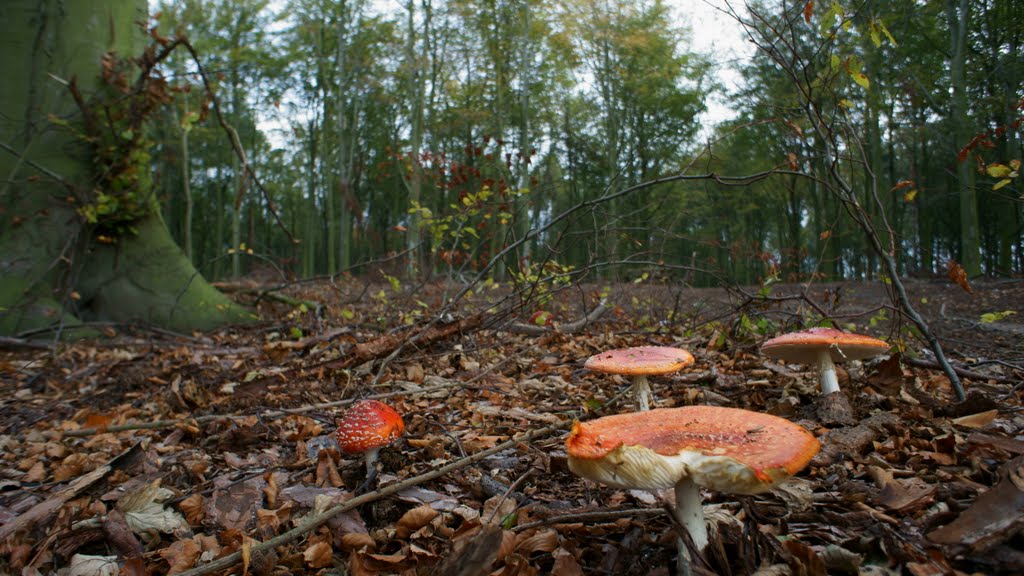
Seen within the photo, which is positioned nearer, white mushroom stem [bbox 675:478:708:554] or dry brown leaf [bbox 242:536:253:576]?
white mushroom stem [bbox 675:478:708:554]

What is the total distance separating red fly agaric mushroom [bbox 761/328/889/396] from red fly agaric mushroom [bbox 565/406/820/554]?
1.20 m

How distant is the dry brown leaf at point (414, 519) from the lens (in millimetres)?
1966

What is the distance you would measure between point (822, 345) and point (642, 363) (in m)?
1.11

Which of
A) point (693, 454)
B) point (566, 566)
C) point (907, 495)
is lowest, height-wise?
point (566, 566)

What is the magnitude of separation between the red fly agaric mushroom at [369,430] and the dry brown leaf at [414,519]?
0.42 m

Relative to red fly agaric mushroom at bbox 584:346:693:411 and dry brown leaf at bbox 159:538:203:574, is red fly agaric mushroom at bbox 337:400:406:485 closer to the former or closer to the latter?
dry brown leaf at bbox 159:538:203:574

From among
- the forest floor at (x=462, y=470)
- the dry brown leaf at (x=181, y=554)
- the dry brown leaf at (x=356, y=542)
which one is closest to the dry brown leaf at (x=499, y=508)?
the forest floor at (x=462, y=470)

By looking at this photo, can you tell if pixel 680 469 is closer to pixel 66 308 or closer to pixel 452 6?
pixel 66 308

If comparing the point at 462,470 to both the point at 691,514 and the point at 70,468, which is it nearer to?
the point at 691,514

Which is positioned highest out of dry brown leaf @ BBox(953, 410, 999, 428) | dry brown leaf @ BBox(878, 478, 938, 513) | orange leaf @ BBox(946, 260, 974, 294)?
orange leaf @ BBox(946, 260, 974, 294)

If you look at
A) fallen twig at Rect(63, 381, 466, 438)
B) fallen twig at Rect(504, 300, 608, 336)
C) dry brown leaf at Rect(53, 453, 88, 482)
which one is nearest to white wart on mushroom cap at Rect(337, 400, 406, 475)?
fallen twig at Rect(63, 381, 466, 438)

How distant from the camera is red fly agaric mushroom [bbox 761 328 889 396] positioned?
8.13ft

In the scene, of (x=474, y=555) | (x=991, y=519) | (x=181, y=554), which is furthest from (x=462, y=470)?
(x=991, y=519)

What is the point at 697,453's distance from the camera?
128cm
